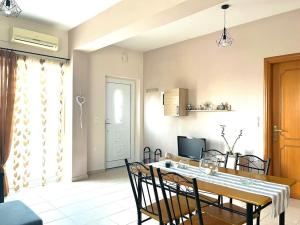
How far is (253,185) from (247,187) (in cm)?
9

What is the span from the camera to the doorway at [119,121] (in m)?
5.26

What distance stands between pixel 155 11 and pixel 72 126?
253 centimetres

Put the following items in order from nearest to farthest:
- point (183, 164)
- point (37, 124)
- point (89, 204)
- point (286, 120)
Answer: point (183, 164), point (89, 204), point (286, 120), point (37, 124)

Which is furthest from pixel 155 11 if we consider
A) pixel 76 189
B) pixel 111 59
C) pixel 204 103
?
pixel 76 189

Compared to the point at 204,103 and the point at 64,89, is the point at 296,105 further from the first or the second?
the point at 64,89

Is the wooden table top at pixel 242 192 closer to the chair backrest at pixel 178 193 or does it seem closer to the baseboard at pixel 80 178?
the chair backrest at pixel 178 193

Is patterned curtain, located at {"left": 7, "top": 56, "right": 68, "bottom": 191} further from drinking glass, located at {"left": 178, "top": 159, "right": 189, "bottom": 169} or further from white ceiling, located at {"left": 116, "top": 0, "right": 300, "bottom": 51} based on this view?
drinking glass, located at {"left": 178, "top": 159, "right": 189, "bottom": 169}

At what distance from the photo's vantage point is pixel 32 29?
3.94 metres

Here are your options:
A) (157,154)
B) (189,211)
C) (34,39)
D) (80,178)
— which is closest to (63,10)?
(34,39)

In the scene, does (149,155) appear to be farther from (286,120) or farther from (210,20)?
(210,20)

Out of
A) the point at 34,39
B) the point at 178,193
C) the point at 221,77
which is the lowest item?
the point at 178,193

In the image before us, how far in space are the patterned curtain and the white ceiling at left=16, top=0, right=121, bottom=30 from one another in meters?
0.70

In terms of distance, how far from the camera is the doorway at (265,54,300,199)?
138 inches

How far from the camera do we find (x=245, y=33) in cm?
395
